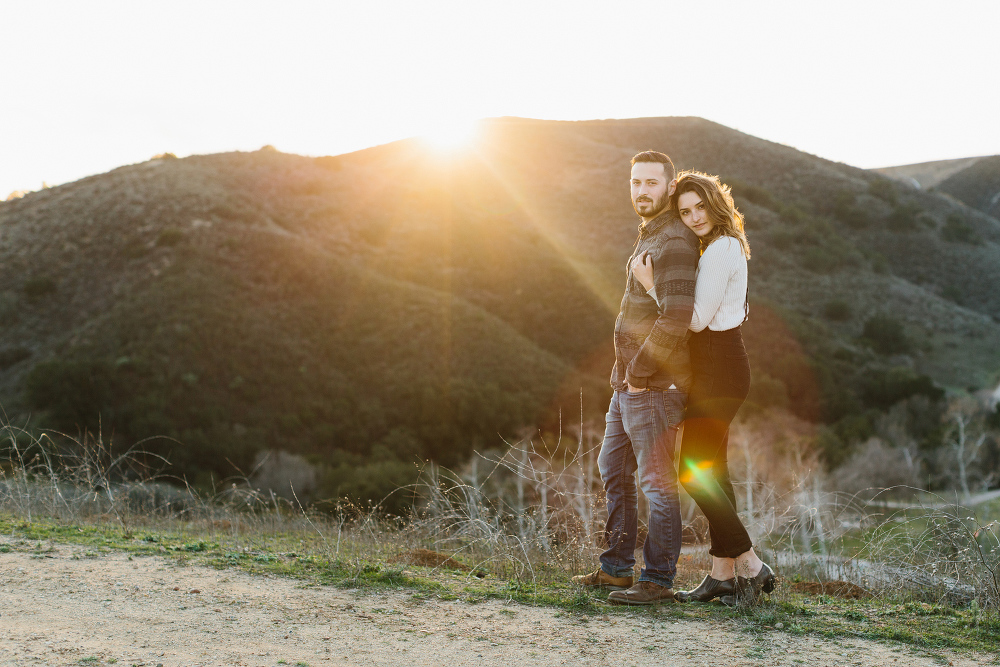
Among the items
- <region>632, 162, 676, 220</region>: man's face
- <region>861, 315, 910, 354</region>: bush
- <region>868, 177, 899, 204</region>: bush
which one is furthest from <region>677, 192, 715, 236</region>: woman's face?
<region>868, 177, 899, 204</region>: bush

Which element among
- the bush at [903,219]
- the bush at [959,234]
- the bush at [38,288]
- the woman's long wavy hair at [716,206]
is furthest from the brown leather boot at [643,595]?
the bush at [959,234]

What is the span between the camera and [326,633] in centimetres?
282

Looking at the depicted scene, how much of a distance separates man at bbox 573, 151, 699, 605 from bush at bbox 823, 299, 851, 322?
1476 inches

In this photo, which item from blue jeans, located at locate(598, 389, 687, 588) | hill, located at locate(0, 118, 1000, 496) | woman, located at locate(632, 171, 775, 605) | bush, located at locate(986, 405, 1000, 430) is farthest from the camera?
bush, located at locate(986, 405, 1000, 430)

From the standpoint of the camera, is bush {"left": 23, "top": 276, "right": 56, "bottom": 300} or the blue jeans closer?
the blue jeans

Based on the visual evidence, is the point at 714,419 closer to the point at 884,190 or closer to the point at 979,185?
the point at 884,190

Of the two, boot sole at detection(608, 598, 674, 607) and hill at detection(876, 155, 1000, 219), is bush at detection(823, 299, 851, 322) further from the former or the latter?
hill at detection(876, 155, 1000, 219)

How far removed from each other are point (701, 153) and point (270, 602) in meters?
59.3

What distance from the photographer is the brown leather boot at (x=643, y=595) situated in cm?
321

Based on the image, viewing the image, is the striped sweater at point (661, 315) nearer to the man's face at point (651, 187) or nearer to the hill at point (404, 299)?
the man's face at point (651, 187)

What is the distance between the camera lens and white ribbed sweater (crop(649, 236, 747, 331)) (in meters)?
3.07

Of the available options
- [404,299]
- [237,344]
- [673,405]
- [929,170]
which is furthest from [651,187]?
[929,170]

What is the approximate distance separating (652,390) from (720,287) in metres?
0.56

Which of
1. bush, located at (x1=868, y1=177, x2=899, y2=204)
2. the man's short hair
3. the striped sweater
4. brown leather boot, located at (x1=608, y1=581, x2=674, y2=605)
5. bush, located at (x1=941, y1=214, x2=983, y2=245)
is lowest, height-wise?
brown leather boot, located at (x1=608, y1=581, x2=674, y2=605)
